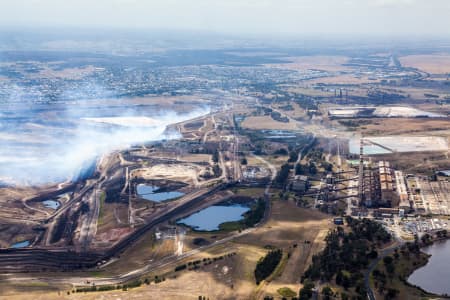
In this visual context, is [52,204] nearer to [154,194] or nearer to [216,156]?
[154,194]

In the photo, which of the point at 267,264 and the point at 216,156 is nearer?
the point at 267,264

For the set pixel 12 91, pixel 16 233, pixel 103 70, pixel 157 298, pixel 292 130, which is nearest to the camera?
pixel 157 298

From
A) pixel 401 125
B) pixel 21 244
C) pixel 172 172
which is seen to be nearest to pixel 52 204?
pixel 21 244

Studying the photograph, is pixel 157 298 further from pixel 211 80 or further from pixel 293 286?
pixel 211 80

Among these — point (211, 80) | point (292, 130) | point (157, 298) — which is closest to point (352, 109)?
point (292, 130)

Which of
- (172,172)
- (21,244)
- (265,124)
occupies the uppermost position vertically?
(265,124)

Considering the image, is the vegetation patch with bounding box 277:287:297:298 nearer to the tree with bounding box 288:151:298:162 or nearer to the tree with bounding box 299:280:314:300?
the tree with bounding box 299:280:314:300

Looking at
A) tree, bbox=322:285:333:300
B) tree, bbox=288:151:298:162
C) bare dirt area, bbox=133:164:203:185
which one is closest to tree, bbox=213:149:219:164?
bare dirt area, bbox=133:164:203:185
